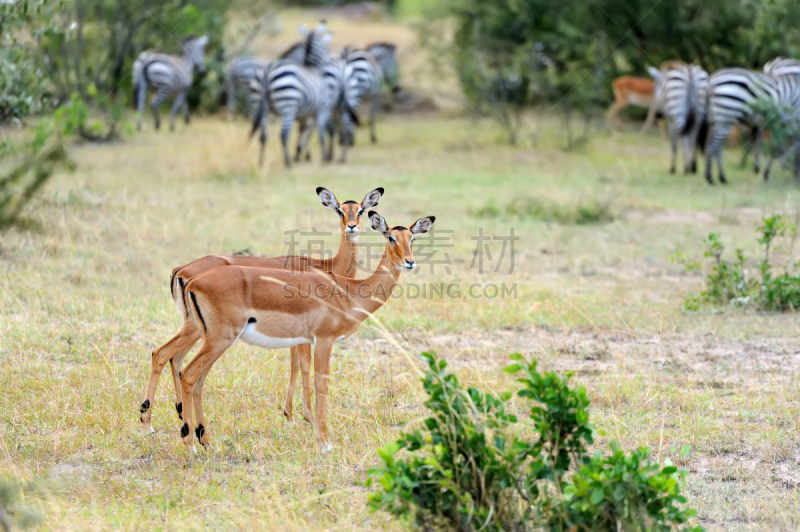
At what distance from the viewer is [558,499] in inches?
139

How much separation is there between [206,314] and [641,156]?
41.8 ft

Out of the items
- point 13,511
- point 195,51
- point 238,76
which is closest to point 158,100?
point 195,51

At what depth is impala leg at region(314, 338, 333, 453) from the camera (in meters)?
4.77

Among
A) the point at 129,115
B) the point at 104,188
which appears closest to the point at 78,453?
the point at 104,188

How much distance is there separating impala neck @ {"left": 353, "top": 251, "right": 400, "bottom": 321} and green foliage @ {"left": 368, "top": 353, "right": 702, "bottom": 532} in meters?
1.61

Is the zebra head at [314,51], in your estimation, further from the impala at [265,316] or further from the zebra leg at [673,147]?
the impala at [265,316]

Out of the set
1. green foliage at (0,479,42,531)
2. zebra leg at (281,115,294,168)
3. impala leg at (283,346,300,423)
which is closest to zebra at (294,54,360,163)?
zebra leg at (281,115,294,168)

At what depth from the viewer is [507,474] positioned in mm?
3535

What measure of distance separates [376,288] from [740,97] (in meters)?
10.2

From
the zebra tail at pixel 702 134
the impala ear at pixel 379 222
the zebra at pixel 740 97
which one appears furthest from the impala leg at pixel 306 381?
the zebra tail at pixel 702 134

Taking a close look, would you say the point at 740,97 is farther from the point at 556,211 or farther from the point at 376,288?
the point at 376,288

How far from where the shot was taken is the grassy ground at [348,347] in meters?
4.26

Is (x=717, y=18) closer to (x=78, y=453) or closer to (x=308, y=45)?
(x=308, y=45)

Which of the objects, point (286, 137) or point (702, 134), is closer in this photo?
point (286, 137)
